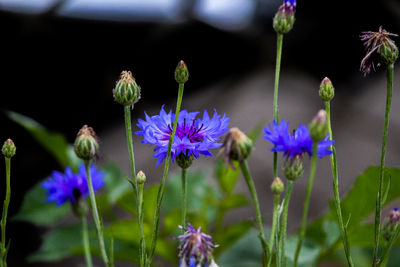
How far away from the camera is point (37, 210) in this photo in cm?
95

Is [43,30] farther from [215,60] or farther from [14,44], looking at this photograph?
[215,60]

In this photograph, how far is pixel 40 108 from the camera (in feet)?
4.79

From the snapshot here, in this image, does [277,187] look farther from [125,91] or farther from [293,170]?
[125,91]

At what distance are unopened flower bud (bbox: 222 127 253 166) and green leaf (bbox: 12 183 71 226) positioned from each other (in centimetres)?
57

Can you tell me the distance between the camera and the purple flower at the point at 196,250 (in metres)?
0.40

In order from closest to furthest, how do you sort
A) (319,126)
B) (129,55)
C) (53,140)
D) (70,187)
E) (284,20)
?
(319,126), (284,20), (70,187), (53,140), (129,55)

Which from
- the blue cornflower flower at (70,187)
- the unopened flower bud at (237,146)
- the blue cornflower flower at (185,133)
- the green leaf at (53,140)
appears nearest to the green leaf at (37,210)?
the green leaf at (53,140)

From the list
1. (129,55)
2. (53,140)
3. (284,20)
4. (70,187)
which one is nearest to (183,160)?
(284,20)

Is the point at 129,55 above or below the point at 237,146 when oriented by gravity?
above

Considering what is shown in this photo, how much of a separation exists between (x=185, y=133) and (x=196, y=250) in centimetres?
14

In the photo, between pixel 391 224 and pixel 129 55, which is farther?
pixel 129 55

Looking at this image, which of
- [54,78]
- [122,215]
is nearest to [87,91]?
[54,78]

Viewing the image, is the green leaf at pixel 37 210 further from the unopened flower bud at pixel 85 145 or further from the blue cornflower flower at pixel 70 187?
the unopened flower bud at pixel 85 145

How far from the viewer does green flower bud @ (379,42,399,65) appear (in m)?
0.47
